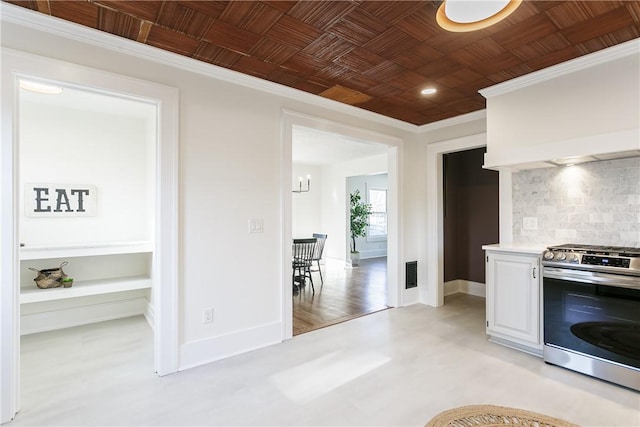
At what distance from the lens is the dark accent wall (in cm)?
495

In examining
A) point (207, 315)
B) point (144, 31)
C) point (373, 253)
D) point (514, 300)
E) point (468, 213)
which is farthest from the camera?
point (373, 253)

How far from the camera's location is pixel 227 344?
2.87 metres

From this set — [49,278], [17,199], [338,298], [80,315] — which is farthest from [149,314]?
[338,298]

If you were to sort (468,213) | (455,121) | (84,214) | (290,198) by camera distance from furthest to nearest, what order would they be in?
(468,213), (455,121), (84,214), (290,198)

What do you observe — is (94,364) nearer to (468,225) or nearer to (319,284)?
(319,284)

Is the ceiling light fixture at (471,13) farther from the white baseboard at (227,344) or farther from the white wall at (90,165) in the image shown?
the white wall at (90,165)

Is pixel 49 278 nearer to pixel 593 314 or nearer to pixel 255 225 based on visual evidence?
pixel 255 225

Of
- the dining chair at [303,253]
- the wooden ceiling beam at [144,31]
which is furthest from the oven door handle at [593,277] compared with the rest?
the wooden ceiling beam at [144,31]

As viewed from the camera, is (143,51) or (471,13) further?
(143,51)

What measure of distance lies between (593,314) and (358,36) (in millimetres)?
2761

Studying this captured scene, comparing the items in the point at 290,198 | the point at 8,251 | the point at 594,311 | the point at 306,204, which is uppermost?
the point at 306,204

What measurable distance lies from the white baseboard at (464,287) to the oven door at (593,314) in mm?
2377

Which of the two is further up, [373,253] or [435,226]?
[435,226]

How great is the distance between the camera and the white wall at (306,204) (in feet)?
26.9
